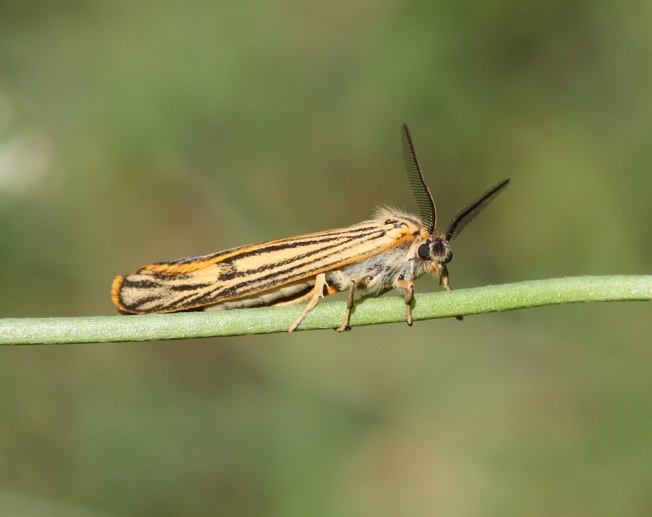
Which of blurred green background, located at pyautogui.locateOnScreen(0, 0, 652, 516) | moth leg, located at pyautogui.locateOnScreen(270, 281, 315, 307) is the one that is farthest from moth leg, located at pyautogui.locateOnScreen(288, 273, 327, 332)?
blurred green background, located at pyautogui.locateOnScreen(0, 0, 652, 516)

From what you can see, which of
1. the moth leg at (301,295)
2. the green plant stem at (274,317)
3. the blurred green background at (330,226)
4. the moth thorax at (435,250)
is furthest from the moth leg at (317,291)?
the blurred green background at (330,226)

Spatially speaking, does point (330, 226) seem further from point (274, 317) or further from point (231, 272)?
point (274, 317)

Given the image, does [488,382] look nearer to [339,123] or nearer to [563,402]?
[563,402]

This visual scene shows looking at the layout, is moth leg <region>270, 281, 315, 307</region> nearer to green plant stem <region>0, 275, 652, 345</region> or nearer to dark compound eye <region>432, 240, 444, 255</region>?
dark compound eye <region>432, 240, 444, 255</region>

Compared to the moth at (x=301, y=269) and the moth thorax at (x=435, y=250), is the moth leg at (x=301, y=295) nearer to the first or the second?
the moth at (x=301, y=269)

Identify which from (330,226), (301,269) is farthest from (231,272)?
(330,226)

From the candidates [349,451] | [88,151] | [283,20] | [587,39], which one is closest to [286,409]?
[349,451]

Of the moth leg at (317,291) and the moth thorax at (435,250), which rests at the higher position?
the moth thorax at (435,250)

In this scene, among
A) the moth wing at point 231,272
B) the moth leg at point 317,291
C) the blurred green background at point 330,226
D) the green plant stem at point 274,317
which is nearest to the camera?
the green plant stem at point 274,317
